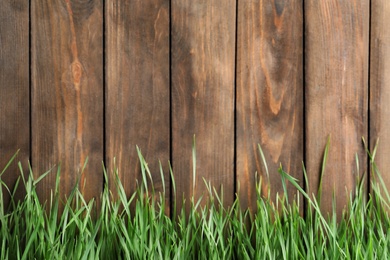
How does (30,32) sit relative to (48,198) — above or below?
above

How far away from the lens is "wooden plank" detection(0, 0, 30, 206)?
178 cm

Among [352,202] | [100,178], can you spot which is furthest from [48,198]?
[352,202]

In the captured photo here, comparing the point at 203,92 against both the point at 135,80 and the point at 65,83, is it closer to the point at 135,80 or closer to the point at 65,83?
the point at 135,80

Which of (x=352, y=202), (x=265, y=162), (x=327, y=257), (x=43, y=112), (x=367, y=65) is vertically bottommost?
(x=327, y=257)

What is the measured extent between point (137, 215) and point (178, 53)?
0.48 meters

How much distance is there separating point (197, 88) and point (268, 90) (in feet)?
0.69

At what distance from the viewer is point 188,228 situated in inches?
68.1

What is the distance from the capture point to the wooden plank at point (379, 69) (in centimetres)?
184

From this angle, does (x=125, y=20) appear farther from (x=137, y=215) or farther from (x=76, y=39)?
(x=137, y=215)

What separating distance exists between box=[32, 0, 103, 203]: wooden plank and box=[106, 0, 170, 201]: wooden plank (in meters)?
0.04

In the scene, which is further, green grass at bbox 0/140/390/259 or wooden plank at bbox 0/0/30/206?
wooden plank at bbox 0/0/30/206

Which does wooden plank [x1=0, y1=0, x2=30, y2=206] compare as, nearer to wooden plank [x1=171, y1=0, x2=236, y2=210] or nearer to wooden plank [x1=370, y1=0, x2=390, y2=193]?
wooden plank [x1=171, y1=0, x2=236, y2=210]

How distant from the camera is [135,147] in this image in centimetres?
181

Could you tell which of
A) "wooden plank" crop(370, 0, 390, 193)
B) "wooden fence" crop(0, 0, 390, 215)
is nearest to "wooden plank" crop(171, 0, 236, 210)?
"wooden fence" crop(0, 0, 390, 215)
